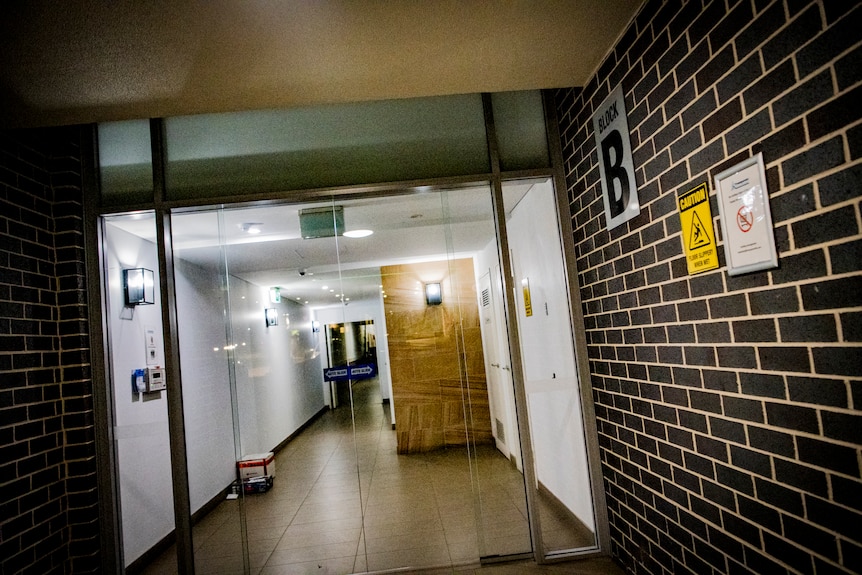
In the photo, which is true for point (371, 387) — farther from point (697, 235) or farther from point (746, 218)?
point (746, 218)

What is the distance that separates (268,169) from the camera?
309cm

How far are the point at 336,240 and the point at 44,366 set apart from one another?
187 centimetres

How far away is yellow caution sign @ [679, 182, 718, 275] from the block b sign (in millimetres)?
371

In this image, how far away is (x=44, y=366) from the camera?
272 centimetres

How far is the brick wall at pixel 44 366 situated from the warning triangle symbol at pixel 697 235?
3335 millimetres

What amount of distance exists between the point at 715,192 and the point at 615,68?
101 centimetres

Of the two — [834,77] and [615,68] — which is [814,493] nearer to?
[834,77]

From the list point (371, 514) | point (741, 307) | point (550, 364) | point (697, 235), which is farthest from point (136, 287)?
point (741, 307)

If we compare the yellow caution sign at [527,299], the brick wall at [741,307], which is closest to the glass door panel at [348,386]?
the yellow caution sign at [527,299]

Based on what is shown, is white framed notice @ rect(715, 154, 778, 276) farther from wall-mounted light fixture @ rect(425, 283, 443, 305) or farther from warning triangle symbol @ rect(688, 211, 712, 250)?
wall-mounted light fixture @ rect(425, 283, 443, 305)

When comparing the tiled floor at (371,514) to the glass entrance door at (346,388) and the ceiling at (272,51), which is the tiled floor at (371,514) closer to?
the glass entrance door at (346,388)

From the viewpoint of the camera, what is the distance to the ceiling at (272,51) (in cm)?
186

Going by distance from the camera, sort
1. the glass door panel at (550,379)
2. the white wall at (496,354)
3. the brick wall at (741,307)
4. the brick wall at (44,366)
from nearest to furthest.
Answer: the brick wall at (741,307), the brick wall at (44,366), the glass door panel at (550,379), the white wall at (496,354)

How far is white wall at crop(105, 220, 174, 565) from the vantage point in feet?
9.72
